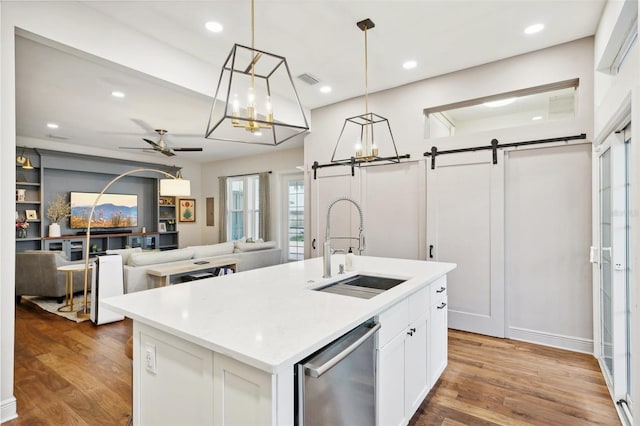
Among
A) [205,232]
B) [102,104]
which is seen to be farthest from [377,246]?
[205,232]

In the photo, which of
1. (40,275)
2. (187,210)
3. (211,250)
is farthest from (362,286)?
(187,210)

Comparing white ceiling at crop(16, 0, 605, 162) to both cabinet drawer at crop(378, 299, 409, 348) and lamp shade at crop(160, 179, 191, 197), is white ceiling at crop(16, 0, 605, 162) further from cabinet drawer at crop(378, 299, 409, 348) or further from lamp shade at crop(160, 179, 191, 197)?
cabinet drawer at crop(378, 299, 409, 348)

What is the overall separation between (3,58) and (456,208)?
4.13 m

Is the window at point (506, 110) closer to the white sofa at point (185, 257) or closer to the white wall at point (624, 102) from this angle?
the white wall at point (624, 102)

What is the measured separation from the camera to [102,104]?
4461 millimetres

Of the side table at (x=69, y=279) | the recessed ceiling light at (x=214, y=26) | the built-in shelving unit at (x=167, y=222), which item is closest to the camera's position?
the recessed ceiling light at (x=214, y=26)

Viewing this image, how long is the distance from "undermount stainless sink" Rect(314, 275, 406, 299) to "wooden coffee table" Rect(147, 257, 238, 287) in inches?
114

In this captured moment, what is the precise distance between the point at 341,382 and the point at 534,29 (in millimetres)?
3454

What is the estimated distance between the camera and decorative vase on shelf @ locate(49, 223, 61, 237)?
6445 millimetres

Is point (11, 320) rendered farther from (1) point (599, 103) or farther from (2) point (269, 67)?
(1) point (599, 103)

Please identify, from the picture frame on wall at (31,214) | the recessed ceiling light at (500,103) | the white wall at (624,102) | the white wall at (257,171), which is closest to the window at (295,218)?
the white wall at (257,171)

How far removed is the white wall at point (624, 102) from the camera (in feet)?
5.36

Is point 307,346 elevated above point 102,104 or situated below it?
below

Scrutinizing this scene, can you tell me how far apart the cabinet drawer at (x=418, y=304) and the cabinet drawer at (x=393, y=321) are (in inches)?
2.8
